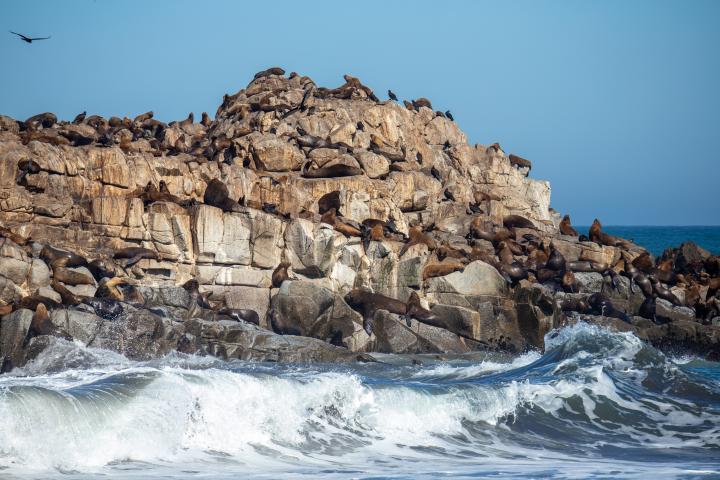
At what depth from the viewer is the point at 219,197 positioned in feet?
80.0

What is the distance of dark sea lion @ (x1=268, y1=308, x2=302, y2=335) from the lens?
21.2 metres

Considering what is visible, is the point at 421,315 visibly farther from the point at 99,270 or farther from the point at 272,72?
the point at 272,72

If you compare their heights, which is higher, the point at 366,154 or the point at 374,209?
the point at 366,154

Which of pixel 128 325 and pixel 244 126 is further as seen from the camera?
pixel 244 126

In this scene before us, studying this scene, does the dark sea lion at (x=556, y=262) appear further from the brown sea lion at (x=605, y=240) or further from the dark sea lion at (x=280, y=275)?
the dark sea lion at (x=280, y=275)

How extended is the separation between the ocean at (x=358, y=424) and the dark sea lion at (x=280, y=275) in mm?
6112

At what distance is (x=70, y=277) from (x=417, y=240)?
9386 millimetres

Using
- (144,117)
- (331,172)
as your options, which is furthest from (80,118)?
(331,172)

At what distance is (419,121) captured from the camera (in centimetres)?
3534

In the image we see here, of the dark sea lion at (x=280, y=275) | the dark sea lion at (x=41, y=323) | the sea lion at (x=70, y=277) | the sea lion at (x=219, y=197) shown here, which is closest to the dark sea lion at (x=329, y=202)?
the sea lion at (x=219, y=197)

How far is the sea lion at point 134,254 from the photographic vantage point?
22172mm

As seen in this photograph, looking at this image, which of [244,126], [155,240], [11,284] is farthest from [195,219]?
[244,126]

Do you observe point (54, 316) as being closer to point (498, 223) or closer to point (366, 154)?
point (366, 154)

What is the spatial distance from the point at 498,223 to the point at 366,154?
4.90 meters
